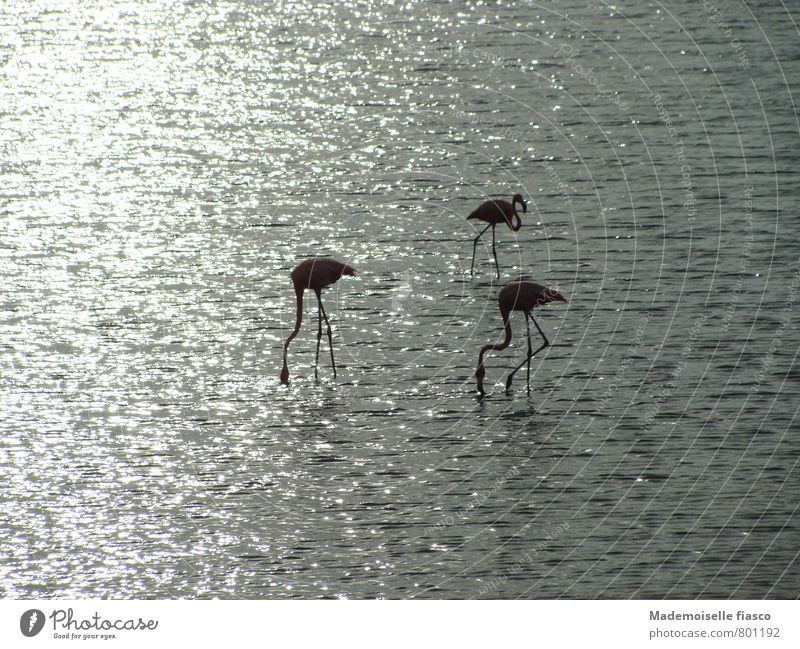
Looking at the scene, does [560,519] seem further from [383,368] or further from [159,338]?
[159,338]

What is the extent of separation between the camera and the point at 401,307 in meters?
12.8

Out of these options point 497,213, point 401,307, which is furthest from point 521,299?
point 497,213

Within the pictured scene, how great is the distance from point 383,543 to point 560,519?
1.15 meters

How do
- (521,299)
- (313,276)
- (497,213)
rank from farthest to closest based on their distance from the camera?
(497,213) → (313,276) → (521,299)

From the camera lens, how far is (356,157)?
16406 mm

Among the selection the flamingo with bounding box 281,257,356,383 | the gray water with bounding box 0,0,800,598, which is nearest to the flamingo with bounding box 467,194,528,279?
the gray water with bounding box 0,0,800,598

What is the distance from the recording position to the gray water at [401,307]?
362 inches

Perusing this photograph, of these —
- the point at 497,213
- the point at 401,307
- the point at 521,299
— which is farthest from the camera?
the point at 497,213

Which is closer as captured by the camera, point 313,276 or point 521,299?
point 521,299

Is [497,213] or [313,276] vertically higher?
[497,213]

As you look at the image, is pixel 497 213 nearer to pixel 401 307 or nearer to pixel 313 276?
pixel 401 307

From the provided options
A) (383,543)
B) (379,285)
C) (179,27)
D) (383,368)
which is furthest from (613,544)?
(179,27)

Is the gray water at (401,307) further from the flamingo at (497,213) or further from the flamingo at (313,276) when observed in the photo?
the flamingo at (497,213)

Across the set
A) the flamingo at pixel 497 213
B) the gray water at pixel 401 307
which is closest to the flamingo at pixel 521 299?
the gray water at pixel 401 307
